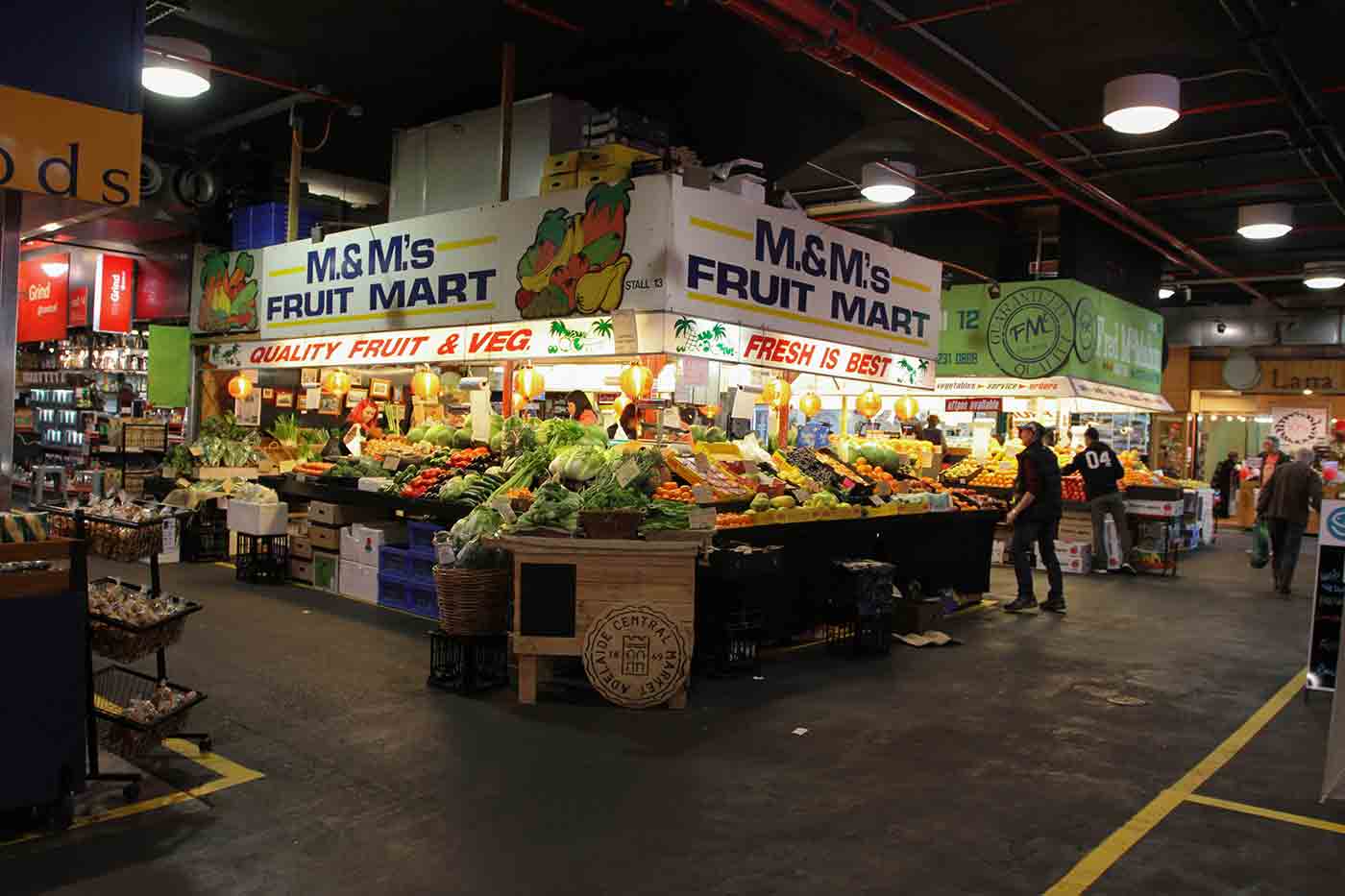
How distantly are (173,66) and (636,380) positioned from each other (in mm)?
5323

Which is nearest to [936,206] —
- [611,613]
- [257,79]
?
[257,79]

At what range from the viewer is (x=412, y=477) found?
8.70m

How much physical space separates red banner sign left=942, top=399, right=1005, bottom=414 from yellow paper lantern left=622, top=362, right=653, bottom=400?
8.62 m

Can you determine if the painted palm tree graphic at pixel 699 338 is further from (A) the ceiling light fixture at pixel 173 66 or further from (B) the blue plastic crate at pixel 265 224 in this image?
(B) the blue plastic crate at pixel 265 224

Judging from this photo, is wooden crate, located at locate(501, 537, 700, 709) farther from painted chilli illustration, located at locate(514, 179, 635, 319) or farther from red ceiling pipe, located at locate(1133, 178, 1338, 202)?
red ceiling pipe, located at locate(1133, 178, 1338, 202)

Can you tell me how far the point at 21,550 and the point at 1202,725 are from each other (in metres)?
6.30

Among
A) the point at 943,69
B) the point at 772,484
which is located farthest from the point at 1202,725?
→ the point at 943,69

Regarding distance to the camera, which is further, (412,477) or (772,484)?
(412,477)

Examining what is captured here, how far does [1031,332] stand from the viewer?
15.3 m

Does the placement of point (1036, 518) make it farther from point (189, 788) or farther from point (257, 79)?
point (257, 79)

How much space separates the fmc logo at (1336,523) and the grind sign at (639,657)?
4338 mm

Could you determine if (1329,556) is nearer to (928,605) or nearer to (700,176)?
(928,605)

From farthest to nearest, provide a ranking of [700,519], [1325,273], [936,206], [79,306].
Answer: [1325,273] < [936,206] < [79,306] < [700,519]

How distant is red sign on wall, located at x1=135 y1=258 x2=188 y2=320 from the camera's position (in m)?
13.5
